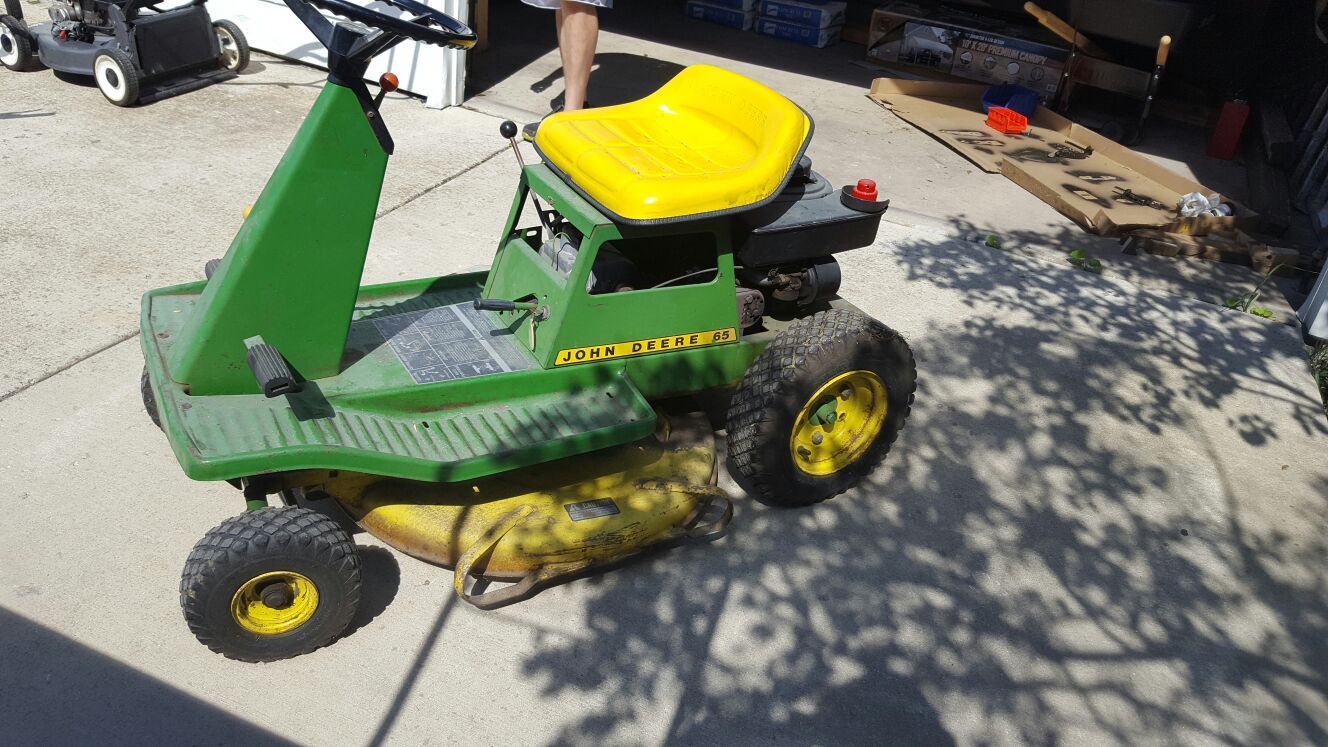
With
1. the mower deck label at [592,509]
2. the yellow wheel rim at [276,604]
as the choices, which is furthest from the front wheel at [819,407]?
the yellow wheel rim at [276,604]

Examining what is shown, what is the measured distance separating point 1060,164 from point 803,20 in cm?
379

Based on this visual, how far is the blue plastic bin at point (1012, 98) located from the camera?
876cm

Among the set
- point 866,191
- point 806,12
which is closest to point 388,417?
point 866,191

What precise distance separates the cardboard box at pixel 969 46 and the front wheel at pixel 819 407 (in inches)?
253

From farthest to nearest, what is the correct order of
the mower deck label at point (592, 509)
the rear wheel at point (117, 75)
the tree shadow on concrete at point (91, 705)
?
the rear wheel at point (117, 75) → the mower deck label at point (592, 509) → the tree shadow on concrete at point (91, 705)

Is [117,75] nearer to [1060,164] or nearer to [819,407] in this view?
[819,407]

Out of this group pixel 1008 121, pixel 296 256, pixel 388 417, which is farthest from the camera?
pixel 1008 121

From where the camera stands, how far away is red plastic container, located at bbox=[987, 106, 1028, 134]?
27.8 feet

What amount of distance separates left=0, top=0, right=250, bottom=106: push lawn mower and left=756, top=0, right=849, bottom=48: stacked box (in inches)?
215

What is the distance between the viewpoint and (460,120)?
748cm

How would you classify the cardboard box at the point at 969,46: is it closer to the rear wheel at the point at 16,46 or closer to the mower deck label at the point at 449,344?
the mower deck label at the point at 449,344

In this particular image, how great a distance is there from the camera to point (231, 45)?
7730mm

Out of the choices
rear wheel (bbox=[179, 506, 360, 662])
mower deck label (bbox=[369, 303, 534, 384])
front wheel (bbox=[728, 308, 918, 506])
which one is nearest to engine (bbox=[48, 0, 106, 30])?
mower deck label (bbox=[369, 303, 534, 384])

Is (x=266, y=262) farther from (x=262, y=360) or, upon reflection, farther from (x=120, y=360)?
(x=120, y=360)
